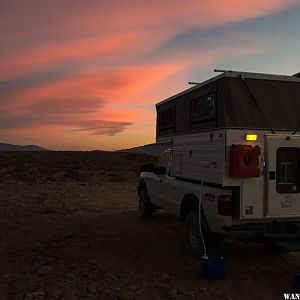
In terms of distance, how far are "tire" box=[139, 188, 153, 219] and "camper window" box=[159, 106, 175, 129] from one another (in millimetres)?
2287

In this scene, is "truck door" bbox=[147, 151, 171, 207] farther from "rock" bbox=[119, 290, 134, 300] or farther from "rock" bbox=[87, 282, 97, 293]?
"rock" bbox=[119, 290, 134, 300]

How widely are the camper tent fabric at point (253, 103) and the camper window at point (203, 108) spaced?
0.11ft

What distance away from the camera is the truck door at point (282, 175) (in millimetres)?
7223

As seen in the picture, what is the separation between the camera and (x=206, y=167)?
7.71 meters

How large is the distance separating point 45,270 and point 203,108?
367 centimetres

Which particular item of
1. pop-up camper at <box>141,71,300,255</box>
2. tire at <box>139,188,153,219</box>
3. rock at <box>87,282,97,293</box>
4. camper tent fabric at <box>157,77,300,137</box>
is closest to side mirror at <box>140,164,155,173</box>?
tire at <box>139,188,153,219</box>

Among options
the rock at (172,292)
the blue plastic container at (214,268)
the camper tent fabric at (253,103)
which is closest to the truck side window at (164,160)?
the camper tent fabric at (253,103)

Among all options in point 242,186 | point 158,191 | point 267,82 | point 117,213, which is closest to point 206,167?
point 242,186

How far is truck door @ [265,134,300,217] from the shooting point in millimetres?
7223

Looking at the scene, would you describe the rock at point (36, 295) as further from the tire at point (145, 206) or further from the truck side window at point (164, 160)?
the tire at point (145, 206)

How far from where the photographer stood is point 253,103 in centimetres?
735

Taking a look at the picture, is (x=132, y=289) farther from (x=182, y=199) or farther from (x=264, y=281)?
(x=182, y=199)

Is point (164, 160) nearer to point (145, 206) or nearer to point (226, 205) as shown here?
point (145, 206)

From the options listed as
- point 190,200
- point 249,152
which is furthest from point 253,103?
point 190,200
